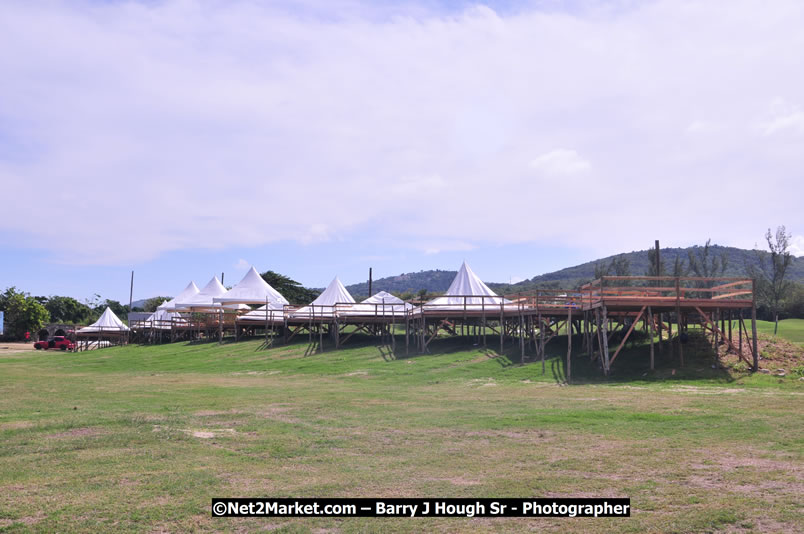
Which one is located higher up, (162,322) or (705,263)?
(705,263)

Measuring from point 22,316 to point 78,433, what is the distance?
79994 mm

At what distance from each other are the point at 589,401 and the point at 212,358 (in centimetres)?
2658

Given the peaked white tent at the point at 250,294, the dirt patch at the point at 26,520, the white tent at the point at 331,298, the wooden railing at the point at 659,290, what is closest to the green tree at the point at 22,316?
the peaked white tent at the point at 250,294

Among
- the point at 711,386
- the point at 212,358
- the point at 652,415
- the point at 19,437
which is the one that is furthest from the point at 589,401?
the point at 212,358

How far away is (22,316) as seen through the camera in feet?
264

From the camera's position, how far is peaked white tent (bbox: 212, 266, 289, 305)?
182ft

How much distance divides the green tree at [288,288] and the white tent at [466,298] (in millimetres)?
52443

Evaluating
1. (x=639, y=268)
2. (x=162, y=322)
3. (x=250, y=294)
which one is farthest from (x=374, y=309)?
(x=639, y=268)

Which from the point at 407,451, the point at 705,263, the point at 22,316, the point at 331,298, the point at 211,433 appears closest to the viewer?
the point at 407,451

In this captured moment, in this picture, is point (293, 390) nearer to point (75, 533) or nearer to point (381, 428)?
point (381, 428)

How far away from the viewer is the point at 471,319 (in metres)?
36.8

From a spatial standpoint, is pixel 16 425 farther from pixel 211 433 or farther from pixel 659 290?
pixel 659 290

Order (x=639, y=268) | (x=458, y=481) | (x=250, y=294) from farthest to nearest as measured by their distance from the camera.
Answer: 1. (x=639, y=268)
2. (x=250, y=294)
3. (x=458, y=481)

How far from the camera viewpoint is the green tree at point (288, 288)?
3487 inches
